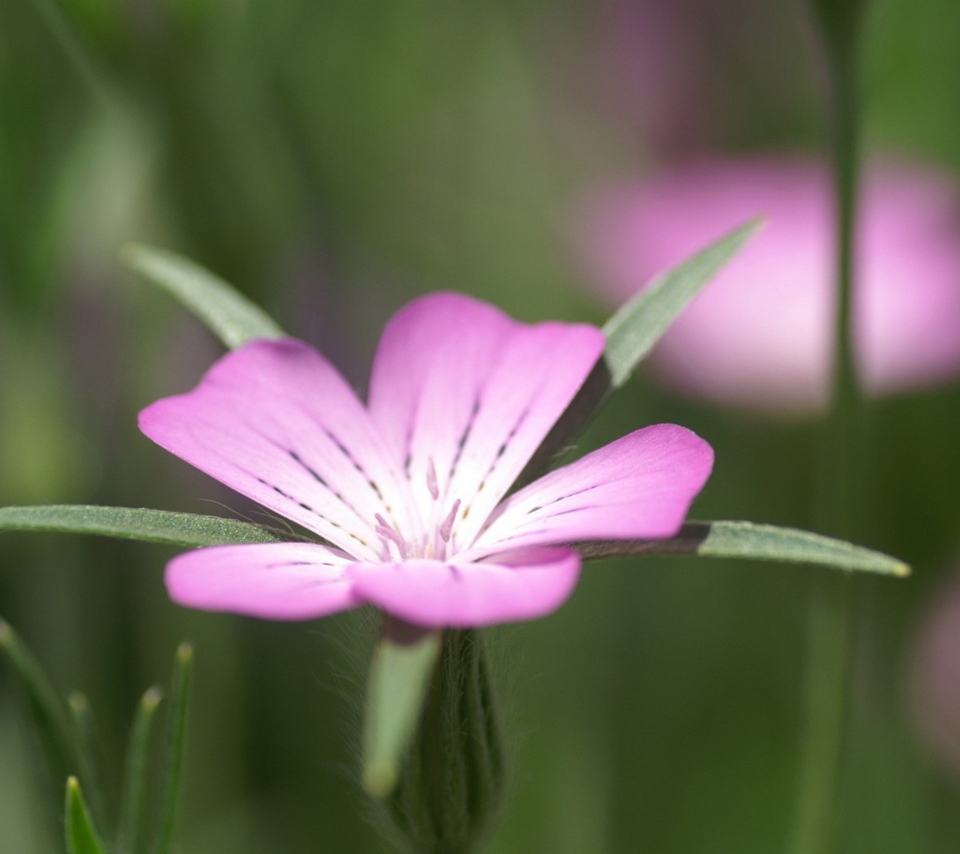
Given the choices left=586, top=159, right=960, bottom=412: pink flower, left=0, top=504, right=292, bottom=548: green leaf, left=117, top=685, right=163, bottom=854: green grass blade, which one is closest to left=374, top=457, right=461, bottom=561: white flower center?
left=0, top=504, right=292, bottom=548: green leaf

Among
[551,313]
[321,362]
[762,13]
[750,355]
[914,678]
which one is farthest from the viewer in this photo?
[762,13]

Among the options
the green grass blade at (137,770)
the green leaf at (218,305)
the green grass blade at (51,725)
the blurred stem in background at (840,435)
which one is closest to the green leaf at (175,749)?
the green grass blade at (137,770)

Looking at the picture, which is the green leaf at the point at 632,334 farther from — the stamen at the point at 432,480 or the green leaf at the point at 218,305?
the green leaf at the point at 218,305

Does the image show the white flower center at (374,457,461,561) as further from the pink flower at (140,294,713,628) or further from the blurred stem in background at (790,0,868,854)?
the blurred stem in background at (790,0,868,854)

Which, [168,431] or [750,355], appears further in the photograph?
[750,355]

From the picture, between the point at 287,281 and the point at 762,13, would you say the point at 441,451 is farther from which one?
the point at 762,13

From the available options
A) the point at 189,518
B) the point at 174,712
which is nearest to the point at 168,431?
the point at 189,518

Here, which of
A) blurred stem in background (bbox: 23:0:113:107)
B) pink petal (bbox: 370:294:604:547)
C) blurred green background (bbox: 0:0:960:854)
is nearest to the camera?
pink petal (bbox: 370:294:604:547)
